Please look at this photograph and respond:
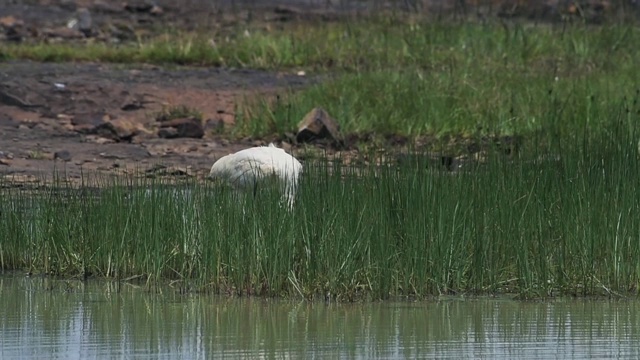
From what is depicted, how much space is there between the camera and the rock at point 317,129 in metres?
13.1

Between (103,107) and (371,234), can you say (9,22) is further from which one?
(371,234)

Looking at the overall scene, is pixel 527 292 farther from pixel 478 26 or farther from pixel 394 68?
pixel 478 26

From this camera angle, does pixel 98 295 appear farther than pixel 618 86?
No

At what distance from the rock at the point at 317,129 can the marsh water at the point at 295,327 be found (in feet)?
16.6

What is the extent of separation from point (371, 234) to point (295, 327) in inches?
34.6

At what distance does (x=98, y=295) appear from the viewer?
8.09 m

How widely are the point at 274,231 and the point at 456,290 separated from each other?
3.22 ft

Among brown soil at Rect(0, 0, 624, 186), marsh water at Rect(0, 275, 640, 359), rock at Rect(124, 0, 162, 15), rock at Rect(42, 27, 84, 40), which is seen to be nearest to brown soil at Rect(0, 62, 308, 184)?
brown soil at Rect(0, 0, 624, 186)

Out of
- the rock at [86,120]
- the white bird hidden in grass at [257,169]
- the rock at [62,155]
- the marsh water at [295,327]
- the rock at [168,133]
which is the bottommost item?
the marsh water at [295,327]

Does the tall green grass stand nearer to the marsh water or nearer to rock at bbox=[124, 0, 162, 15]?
the marsh water

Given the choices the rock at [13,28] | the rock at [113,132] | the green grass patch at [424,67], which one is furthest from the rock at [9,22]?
the rock at [113,132]

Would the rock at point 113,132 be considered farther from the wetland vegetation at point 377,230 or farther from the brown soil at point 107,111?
the wetland vegetation at point 377,230

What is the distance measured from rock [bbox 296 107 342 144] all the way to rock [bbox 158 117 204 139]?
99 centimetres

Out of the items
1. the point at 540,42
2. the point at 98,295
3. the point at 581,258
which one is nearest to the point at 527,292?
the point at 581,258
